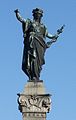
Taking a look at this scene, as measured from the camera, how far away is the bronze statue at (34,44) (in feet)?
94.9

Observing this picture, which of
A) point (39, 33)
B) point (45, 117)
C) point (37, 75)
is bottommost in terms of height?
point (45, 117)

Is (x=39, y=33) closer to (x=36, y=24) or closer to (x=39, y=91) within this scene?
(x=36, y=24)

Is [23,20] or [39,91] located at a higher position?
[23,20]

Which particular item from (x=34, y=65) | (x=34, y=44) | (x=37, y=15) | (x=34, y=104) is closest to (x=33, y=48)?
(x=34, y=44)

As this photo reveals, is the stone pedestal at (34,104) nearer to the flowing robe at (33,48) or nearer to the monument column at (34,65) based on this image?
the monument column at (34,65)

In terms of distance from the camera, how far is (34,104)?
28094mm

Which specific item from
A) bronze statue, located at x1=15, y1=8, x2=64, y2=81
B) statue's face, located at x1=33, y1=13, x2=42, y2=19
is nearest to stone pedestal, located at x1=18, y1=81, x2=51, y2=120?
bronze statue, located at x1=15, y1=8, x2=64, y2=81

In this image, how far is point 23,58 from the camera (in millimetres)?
29109

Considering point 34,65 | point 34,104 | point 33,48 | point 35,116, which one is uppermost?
point 33,48

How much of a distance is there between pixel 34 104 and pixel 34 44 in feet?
9.40

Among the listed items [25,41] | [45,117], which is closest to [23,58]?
[25,41]

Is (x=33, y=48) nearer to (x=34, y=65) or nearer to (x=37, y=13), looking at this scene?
(x=34, y=65)

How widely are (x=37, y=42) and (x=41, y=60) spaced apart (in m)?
0.84

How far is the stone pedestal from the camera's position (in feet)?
92.0
